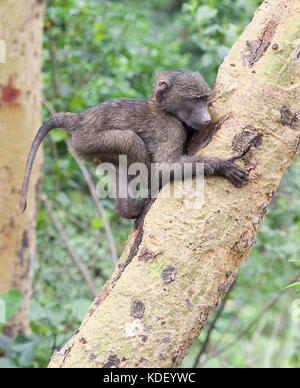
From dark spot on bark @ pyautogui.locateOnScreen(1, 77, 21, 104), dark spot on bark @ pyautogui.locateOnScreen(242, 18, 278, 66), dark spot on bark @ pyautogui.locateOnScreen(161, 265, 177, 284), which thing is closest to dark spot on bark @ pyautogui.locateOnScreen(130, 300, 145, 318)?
dark spot on bark @ pyautogui.locateOnScreen(161, 265, 177, 284)

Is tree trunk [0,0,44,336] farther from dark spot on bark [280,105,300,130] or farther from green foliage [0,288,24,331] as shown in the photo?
dark spot on bark [280,105,300,130]

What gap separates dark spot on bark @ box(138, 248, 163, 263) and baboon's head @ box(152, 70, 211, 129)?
3.62ft

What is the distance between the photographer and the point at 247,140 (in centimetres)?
237

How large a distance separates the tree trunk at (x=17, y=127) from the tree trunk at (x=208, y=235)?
6.45 feet

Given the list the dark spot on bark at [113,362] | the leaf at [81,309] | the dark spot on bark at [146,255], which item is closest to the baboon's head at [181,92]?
the dark spot on bark at [146,255]

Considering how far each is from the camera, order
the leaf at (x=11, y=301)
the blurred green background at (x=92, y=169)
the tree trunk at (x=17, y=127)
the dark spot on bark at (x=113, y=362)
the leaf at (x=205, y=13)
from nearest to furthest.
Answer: the dark spot on bark at (x=113, y=362) < the leaf at (x=11, y=301) < the leaf at (x=205, y=13) < the tree trunk at (x=17, y=127) < the blurred green background at (x=92, y=169)

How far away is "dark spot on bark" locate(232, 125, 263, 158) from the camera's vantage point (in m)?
2.36

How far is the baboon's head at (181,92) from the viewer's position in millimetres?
3148

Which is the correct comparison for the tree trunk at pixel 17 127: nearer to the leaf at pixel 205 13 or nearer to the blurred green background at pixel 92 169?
the blurred green background at pixel 92 169

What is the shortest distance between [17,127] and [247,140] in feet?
7.72

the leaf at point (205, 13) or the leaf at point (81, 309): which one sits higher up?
the leaf at point (205, 13)

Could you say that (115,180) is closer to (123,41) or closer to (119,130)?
(119,130)
